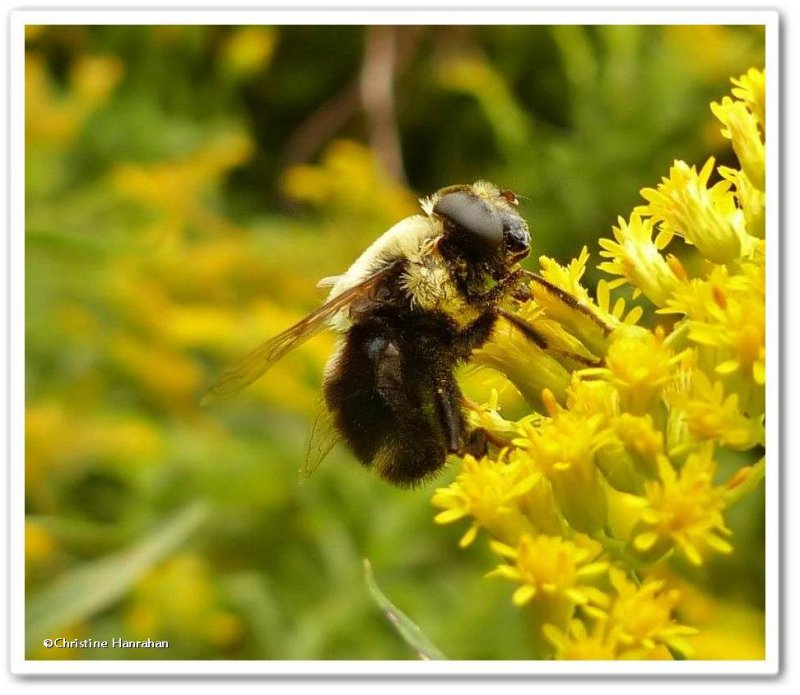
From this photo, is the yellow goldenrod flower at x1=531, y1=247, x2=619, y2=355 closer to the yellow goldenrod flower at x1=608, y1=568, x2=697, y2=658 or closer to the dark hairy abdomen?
the dark hairy abdomen

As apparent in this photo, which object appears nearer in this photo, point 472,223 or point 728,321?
point 728,321

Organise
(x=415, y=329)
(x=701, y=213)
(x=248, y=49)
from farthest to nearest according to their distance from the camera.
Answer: (x=248, y=49), (x=415, y=329), (x=701, y=213)

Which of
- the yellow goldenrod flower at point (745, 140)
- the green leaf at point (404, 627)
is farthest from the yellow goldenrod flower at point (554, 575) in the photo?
the yellow goldenrod flower at point (745, 140)

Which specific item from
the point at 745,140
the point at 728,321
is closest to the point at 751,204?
the point at 745,140

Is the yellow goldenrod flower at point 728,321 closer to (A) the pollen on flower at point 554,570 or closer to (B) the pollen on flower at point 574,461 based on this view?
(B) the pollen on flower at point 574,461

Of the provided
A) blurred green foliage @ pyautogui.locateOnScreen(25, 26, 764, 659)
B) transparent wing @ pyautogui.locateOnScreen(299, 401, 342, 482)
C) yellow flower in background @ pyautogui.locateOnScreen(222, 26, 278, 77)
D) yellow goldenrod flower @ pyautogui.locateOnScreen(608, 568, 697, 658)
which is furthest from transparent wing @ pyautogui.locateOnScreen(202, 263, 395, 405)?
yellow flower in background @ pyautogui.locateOnScreen(222, 26, 278, 77)

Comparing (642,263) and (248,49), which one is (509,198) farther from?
(248,49)
